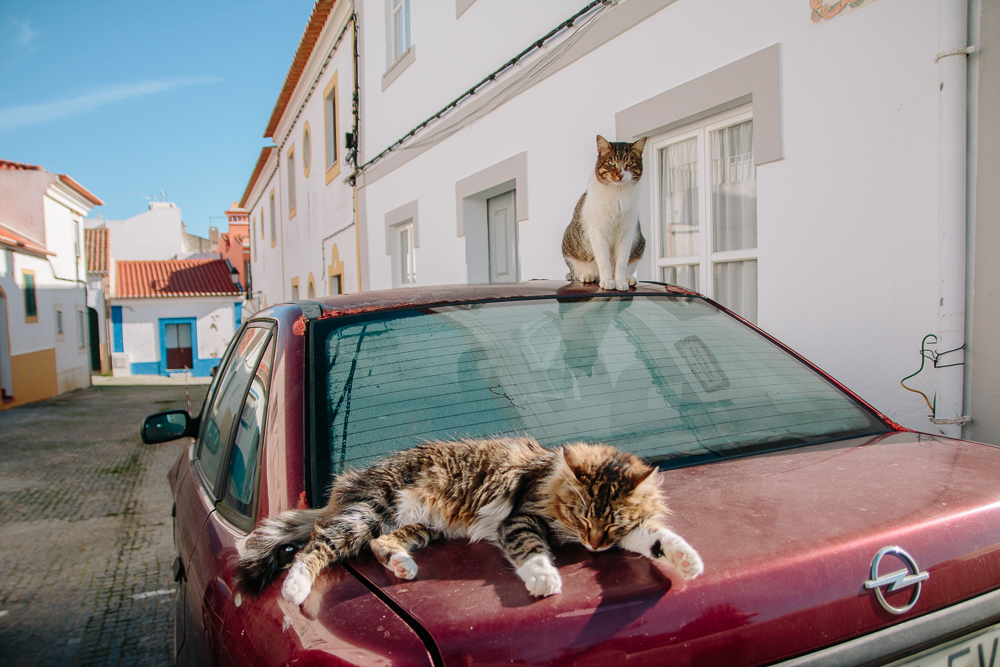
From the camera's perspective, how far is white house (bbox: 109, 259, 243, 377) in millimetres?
29406

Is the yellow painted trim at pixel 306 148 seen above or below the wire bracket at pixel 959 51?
above

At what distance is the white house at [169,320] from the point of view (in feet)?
96.5

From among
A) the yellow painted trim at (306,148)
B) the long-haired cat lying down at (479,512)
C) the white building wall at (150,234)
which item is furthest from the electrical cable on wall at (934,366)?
the white building wall at (150,234)

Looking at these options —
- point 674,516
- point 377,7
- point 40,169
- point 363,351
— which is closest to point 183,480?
point 363,351

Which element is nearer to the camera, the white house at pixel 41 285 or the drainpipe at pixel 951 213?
the drainpipe at pixel 951 213

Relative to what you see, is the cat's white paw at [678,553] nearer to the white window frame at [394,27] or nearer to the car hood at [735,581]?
the car hood at [735,581]

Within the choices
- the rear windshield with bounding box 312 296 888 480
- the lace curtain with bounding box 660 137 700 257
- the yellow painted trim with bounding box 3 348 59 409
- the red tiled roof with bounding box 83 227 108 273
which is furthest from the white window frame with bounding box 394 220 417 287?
the red tiled roof with bounding box 83 227 108 273

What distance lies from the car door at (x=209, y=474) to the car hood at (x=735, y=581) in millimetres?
617

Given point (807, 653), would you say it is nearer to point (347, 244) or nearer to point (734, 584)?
point (734, 584)

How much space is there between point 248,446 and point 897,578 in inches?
63.3

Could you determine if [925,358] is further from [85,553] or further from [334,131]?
[334,131]

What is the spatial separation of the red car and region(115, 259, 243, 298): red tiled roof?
30840mm

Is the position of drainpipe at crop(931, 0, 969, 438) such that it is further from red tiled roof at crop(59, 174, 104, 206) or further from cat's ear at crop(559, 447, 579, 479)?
red tiled roof at crop(59, 174, 104, 206)

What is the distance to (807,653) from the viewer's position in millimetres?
1110
